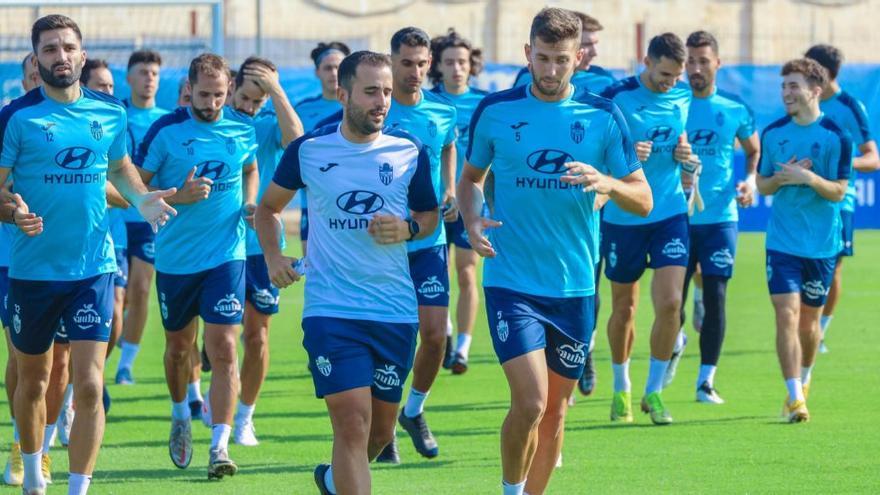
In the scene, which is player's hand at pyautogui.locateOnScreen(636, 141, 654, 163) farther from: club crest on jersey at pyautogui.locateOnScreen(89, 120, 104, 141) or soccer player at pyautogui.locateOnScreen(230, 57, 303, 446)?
club crest on jersey at pyautogui.locateOnScreen(89, 120, 104, 141)

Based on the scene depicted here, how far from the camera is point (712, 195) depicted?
11.9 meters

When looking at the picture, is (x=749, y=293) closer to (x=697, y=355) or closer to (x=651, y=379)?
(x=697, y=355)

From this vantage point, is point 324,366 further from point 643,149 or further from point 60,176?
point 643,149

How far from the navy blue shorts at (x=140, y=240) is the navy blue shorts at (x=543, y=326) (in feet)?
19.0

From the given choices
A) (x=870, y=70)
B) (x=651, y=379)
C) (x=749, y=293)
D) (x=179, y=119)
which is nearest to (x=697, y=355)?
(x=651, y=379)

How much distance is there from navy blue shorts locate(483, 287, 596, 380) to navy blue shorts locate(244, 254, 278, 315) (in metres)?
3.02

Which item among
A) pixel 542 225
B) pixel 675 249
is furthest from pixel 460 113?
pixel 542 225

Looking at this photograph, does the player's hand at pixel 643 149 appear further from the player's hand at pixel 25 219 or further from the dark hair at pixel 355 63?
the player's hand at pixel 25 219

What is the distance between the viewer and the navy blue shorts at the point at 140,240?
13211 millimetres

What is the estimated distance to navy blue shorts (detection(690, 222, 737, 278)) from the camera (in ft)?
39.1

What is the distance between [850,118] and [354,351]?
6.94m

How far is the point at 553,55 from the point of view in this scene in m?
7.75

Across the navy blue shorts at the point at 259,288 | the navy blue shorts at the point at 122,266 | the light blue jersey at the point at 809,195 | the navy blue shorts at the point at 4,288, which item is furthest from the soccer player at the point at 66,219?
the light blue jersey at the point at 809,195

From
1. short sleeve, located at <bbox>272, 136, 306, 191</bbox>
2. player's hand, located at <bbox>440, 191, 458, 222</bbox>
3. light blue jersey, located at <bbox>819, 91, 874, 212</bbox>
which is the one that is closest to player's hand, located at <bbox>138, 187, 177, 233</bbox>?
short sleeve, located at <bbox>272, 136, 306, 191</bbox>
